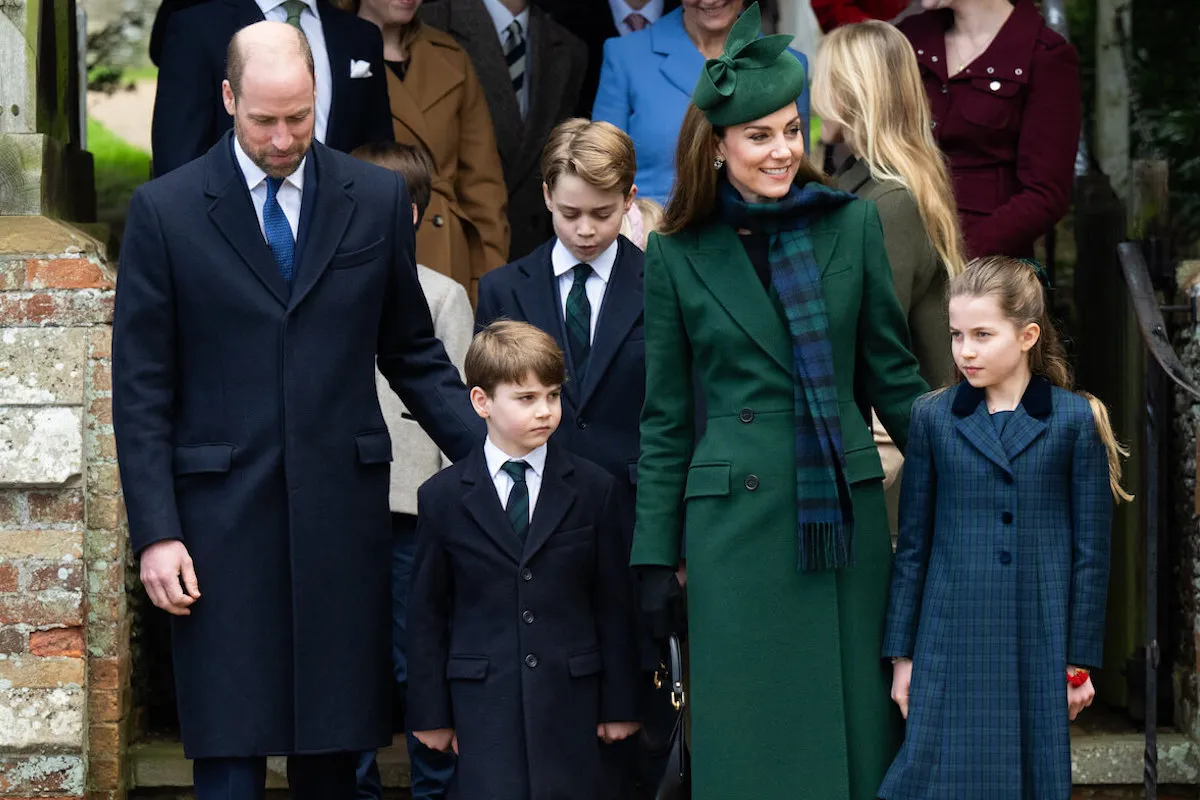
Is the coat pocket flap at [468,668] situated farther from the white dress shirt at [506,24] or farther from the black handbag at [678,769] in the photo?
Answer: the white dress shirt at [506,24]

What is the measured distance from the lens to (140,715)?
19.1 feet

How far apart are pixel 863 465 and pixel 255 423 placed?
1.22 meters

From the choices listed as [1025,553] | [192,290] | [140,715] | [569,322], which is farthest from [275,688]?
[140,715]

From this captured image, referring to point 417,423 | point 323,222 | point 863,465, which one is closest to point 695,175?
point 863,465

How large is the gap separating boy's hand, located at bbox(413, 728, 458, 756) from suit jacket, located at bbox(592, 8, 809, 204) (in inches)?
79.6

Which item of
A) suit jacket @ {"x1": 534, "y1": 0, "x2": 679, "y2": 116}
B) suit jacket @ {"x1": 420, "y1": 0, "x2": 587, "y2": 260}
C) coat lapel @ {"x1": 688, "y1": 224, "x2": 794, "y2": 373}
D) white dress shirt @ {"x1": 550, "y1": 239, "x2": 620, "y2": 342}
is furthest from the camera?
suit jacket @ {"x1": 534, "y1": 0, "x2": 679, "y2": 116}

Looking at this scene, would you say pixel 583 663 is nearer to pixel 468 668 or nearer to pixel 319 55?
pixel 468 668

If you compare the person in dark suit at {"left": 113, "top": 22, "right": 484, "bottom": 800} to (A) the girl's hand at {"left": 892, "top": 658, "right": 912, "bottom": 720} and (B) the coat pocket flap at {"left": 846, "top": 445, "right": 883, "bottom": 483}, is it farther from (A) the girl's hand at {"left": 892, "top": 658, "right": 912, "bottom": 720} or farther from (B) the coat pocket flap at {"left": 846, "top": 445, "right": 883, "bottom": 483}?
(A) the girl's hand at {"left": 892, "top": 658, "right": 912, "bottom": 720}

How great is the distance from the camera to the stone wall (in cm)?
530

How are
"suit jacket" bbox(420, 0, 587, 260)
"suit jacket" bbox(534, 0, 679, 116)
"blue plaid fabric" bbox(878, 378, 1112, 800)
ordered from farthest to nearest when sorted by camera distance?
1. "suit jacket" bbox(534, 0, 679, 116)
2. "suit jacket" bbox(420, 0, 587, 260)
3. "blue plaid fabric" bbox(878, 378, 1112, 800)

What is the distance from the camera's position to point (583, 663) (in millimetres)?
4184

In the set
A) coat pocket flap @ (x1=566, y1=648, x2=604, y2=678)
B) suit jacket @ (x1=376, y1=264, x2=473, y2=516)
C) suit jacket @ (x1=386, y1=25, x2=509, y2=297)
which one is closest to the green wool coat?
coat pocket flap @ (x1=566, y1=648, x2=604, y2=678)

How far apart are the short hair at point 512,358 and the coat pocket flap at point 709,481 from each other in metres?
0.44

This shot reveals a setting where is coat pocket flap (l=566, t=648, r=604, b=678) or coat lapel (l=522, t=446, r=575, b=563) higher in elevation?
coat lapel (l=522, t=446, r=575, b=563)
